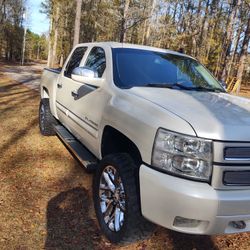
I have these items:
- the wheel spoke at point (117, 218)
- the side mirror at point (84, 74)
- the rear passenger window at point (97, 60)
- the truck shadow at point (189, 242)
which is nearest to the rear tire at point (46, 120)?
the rear passenger window at point (97, 60)

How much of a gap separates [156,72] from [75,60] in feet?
6.15

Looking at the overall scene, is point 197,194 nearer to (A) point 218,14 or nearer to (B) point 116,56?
(B) point 116,56

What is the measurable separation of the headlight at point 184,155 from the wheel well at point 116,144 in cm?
52

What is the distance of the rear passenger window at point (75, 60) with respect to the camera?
19.0ft

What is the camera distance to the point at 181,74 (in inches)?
187

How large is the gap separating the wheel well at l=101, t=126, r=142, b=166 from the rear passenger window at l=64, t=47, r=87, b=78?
202cm

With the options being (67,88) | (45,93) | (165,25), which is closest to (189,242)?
(67,88)

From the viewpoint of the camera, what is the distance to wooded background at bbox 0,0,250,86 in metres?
29.1

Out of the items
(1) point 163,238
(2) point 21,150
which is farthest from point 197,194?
(2) point 21,150

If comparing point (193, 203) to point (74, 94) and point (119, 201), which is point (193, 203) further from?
point (74, 94)

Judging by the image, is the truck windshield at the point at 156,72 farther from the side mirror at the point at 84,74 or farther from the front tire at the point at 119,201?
the front tire at the point at 119,201

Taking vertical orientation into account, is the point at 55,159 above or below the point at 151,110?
below

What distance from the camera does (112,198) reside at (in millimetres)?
3668

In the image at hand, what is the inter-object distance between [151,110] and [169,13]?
145ft
